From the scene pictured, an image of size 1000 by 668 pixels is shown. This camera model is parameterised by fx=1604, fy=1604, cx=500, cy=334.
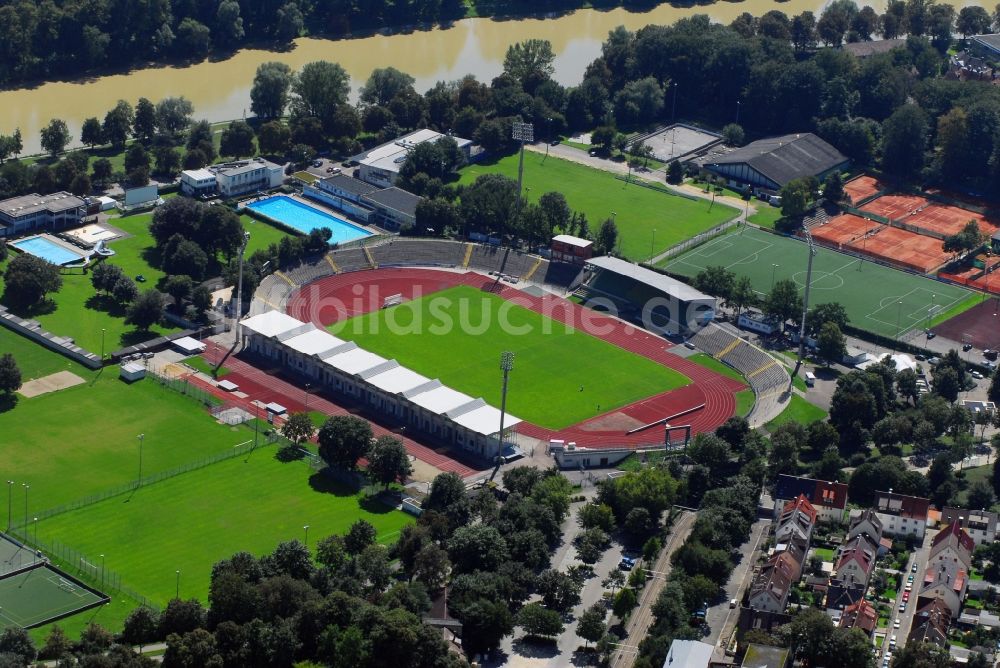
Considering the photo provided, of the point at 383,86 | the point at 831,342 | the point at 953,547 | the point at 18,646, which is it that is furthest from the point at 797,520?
the point at 383,86

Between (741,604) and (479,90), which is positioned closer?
(741,604)

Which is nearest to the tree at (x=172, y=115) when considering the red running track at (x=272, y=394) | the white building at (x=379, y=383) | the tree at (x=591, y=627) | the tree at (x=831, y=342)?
the white building at (x=379, y=383)

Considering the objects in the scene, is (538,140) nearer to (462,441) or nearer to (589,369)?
(589,369)

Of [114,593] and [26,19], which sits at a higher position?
[26,19]

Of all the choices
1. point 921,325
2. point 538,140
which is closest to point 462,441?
point 921,325

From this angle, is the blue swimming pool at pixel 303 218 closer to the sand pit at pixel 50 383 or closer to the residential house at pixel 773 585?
the sand pit at pixel 50 383

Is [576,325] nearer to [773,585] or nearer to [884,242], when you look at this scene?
[884,242]

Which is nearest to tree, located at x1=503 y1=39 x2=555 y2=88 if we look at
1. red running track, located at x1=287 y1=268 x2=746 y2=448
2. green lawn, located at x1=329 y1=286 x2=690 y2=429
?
red running track, located at x1=287 y1=268 x2=746 y2=448

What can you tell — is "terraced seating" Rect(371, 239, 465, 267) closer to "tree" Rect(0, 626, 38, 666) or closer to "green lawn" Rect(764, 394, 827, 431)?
"green lawn" Rect(764, 394, 827, 431)
